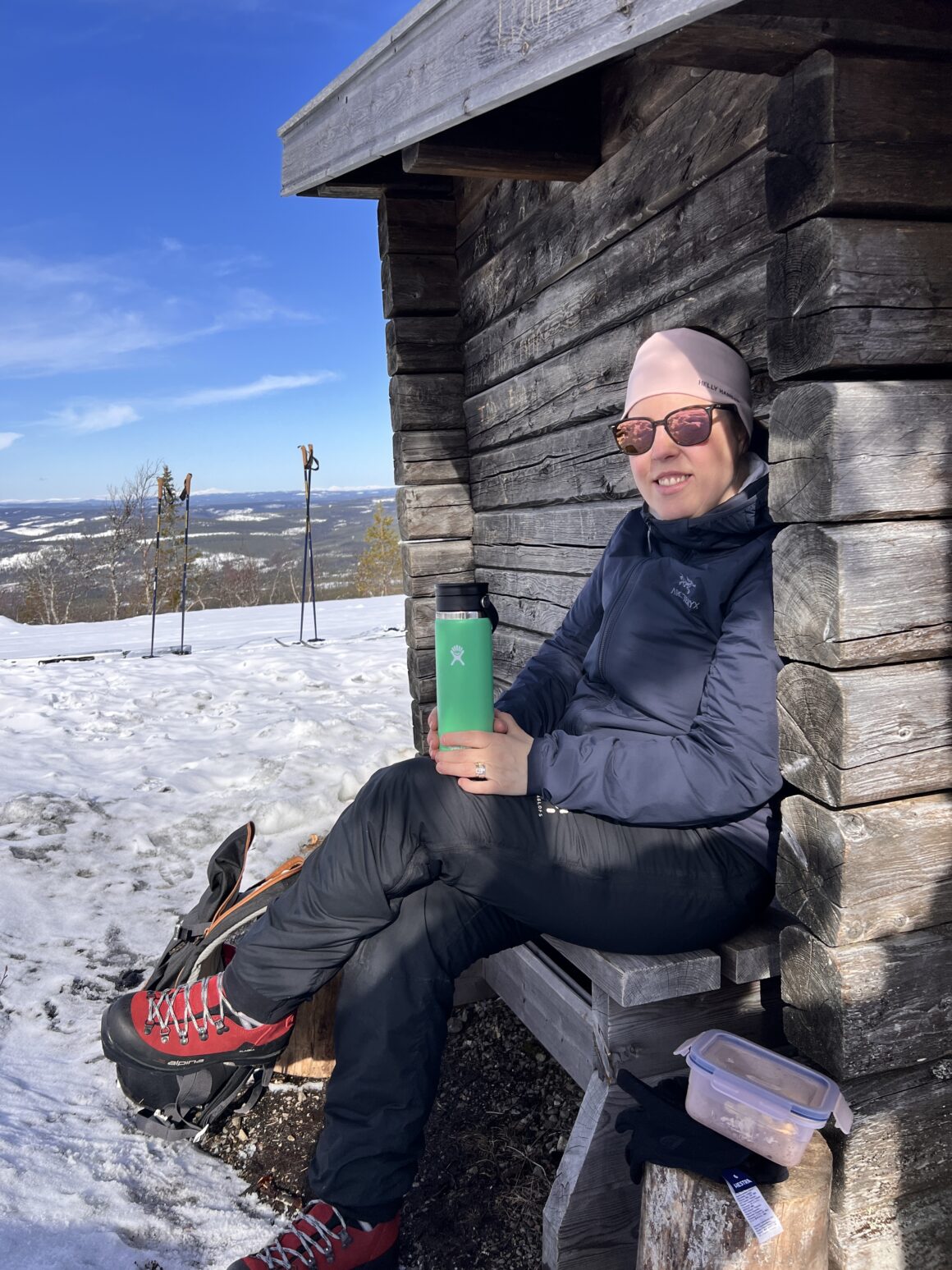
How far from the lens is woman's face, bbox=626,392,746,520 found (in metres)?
2.14

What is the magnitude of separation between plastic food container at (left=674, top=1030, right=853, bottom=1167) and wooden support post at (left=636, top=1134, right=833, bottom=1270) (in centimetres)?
6

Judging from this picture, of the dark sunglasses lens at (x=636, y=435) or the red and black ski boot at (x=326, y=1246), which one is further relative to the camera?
the dark sunglasses lens at (x=636, y=435)

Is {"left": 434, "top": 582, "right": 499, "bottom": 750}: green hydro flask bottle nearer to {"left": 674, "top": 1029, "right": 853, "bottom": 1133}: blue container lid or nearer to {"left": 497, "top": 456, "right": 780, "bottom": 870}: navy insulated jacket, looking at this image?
{"left": 497, "top": 456, "right": 780, "bottom": 870}: navy insulated jacket

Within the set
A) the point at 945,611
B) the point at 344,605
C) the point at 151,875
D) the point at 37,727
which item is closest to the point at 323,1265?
the point at 945,611

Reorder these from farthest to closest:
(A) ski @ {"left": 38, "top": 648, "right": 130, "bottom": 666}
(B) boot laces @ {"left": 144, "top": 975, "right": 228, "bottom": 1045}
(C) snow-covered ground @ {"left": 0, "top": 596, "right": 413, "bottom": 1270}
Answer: (A) ski @ {"left": 38, "top": 648, "right": 130, "bottom": 666} < (B) boot laces @ {"left": 144, "top": 975, "right": 228, "bottom": 1045} < (C) snow-covered ground @ {"left": 0, "top": 596, "right": 413, "bottom": 1270}

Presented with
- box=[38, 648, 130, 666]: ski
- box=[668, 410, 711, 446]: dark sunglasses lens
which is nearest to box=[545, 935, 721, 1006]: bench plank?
box=[668, 410, 711, 446]: dark sunglasses lens

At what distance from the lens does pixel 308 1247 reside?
6.42 ft

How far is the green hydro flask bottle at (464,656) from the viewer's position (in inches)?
75.7

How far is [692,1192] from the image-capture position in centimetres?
161

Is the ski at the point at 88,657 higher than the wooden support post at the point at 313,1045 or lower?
higher

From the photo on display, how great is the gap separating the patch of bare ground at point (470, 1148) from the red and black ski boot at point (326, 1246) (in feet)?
0.67

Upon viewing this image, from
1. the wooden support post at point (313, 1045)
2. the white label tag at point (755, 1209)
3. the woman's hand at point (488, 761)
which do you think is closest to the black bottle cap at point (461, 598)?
the woman's hand at point (488, 761)

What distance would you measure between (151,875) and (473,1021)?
6.15 feet

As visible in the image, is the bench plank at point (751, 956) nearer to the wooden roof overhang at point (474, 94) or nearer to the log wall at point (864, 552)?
the log wall at point (864, 552)
